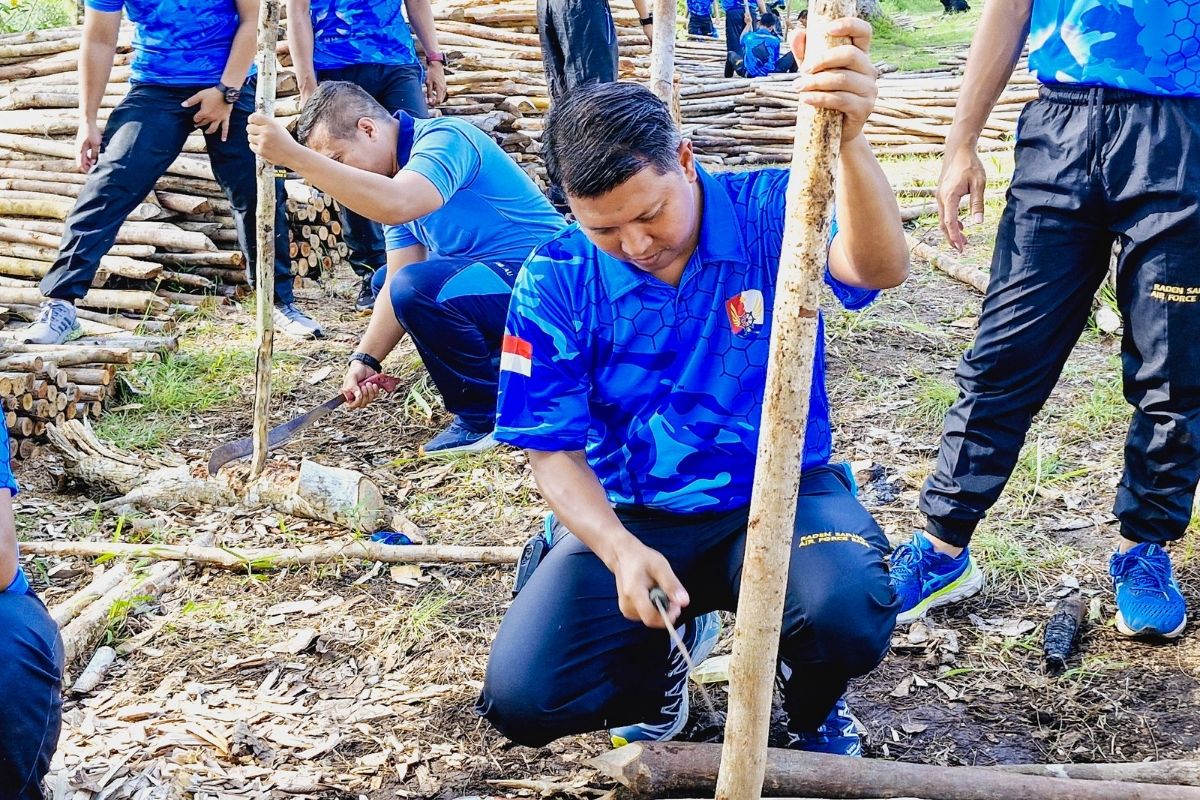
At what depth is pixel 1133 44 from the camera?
2.79 meters

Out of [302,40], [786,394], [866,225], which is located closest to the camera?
[786,394]

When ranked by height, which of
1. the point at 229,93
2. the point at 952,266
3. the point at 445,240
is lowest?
the point at 952,266

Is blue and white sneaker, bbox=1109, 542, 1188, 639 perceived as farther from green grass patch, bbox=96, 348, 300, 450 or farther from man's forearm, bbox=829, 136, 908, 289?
green grass patch, bbox=96, 348, 300, 450

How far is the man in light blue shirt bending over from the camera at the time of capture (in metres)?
4.20

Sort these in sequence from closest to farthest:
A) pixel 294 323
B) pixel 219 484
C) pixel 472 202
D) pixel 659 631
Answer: pixel 659 631 < pixel 219 484 < pixel 472 202 < pixel 294 323

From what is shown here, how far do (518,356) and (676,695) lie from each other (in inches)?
38.9

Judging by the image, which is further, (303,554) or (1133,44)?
(303,554)

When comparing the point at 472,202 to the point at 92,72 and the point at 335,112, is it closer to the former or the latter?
the point at 335,112

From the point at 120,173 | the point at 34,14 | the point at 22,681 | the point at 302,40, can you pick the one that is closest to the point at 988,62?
the point at 22,681

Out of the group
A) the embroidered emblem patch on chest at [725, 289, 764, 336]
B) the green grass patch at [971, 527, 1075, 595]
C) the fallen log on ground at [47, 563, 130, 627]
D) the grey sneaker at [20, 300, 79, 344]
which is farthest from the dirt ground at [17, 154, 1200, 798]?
the embroidered emblem patch on chest at [725, 289, 764, 336]

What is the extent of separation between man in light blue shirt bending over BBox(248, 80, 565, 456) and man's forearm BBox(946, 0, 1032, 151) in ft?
6.42

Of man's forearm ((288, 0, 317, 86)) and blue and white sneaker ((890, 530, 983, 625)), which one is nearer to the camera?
blue and white sneaker ((890, 530, 983, 625))

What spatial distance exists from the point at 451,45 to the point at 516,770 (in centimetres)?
876

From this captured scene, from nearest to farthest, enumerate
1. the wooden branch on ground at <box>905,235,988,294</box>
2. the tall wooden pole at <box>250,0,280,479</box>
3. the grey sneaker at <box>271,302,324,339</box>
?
the tall wooden pole at <box>250,0,280,479</box>
the grey sneaker at <box>271,302,324,339</box>
the wooden branch on ground at <box>905,235,988,294</box>
